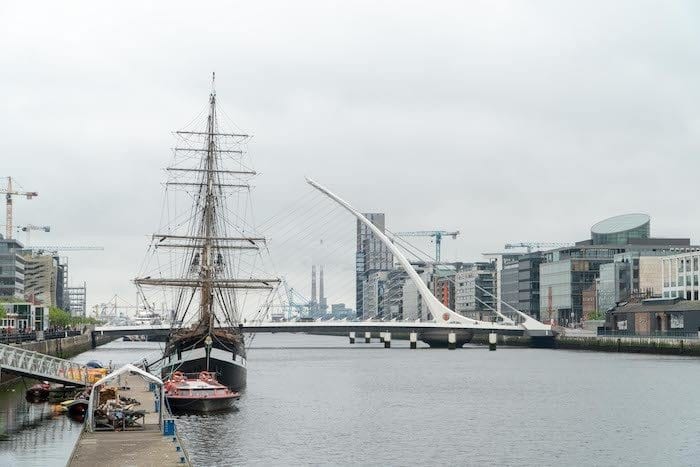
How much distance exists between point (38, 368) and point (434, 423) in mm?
22704

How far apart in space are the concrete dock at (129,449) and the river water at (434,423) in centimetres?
234

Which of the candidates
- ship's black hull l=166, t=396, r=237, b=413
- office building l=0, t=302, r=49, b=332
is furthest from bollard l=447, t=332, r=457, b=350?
ship's black hull l=166, t=396, r=237, b=413

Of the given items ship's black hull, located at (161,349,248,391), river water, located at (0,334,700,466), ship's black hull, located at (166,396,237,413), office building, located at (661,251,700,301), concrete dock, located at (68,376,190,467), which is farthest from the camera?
office building, located at (661,251,700,301)

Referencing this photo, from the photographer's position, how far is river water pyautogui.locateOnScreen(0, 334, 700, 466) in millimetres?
51781

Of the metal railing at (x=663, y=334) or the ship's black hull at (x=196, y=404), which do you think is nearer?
the ship's black hull at (x=196, y=404)

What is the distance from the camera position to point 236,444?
55.2m

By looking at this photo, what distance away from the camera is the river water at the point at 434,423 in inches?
2039

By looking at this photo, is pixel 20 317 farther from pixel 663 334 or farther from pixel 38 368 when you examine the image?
pixel 38 368

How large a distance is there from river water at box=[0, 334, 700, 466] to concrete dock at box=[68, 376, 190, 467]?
7.68 ft

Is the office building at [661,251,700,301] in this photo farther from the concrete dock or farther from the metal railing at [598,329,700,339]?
the concrete dock

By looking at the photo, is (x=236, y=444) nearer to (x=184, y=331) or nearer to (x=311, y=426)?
(x=311, y=426)

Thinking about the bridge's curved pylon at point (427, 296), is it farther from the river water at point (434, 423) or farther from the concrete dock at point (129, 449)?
the concrete dock at point (129, 449)

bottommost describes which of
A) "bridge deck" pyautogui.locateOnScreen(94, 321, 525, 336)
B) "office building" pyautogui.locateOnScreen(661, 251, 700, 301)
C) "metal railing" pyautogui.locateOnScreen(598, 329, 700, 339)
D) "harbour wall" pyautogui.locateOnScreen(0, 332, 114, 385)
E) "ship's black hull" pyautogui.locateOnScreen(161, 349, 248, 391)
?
"ship's black hull" pyautogui.locateOnScreen(161, 349, 248, 391)

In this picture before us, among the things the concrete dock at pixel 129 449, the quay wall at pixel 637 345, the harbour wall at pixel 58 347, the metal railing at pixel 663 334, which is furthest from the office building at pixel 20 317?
the concrete dock at pixel 129 449
